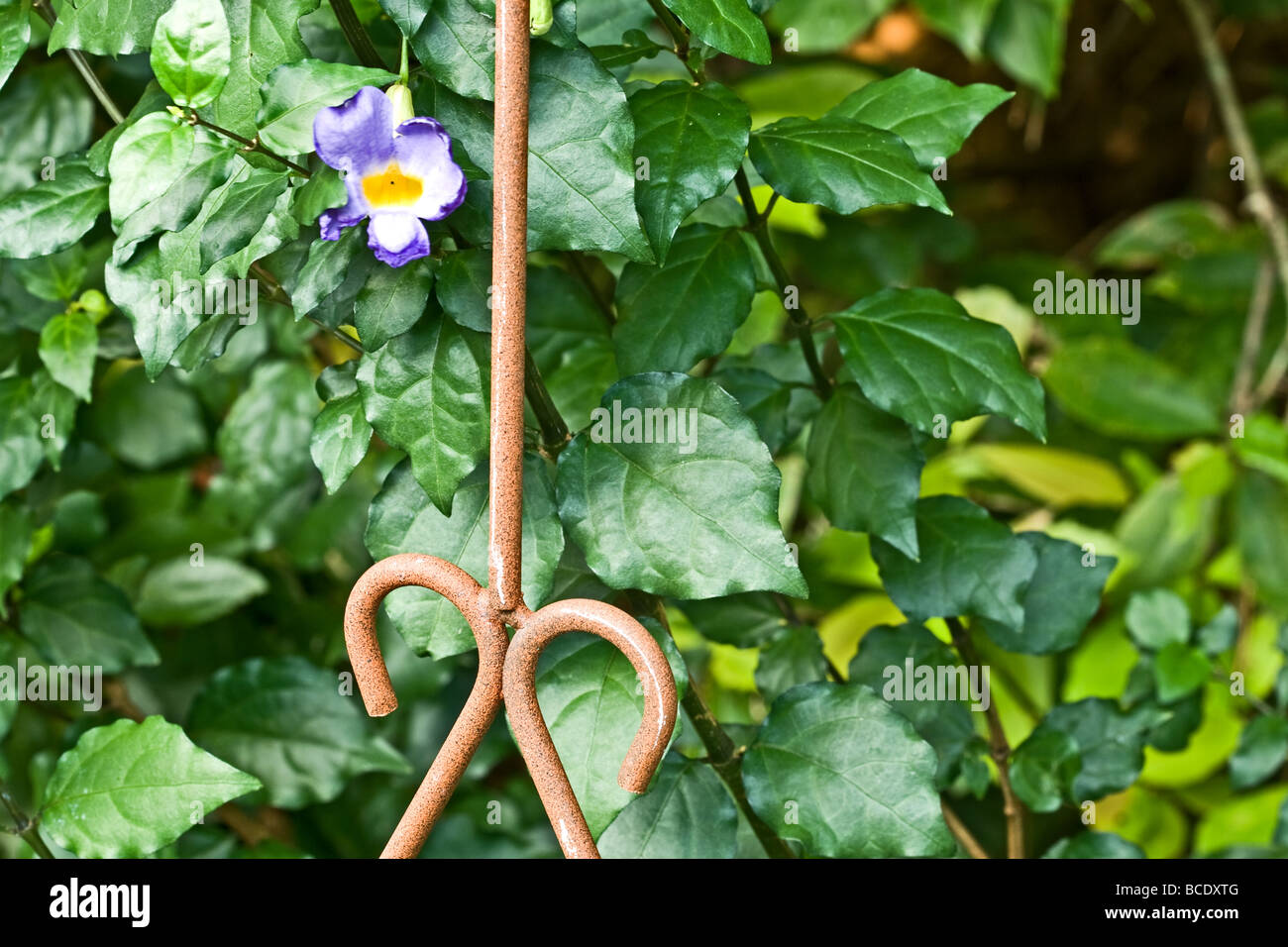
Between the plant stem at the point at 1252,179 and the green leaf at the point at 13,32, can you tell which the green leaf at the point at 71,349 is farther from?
the plant stem at the point at 1252,179

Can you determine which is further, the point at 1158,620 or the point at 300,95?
the point at 1158,620

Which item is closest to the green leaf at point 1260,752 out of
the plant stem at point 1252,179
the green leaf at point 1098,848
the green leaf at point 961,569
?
the green leaf at point 1098,848

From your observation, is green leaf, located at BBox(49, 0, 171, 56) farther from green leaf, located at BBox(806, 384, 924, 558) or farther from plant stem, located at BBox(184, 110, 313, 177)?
green leaf, located at BBox(806, 384, 924, 558)

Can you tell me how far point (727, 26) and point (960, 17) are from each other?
0.94m

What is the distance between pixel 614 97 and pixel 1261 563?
3.57 feet

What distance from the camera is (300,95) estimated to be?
45cm

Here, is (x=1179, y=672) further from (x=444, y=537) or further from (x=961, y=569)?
(x=444, y=537)

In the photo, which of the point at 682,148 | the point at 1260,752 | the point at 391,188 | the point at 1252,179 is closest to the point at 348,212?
the point at 391,188

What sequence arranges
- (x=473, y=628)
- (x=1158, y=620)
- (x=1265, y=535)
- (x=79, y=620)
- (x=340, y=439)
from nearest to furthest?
(x=473, y=628) < (x=340, y=439) < (x=79, y=620) < (x=1158, y=620) < (x=1265, y=535)

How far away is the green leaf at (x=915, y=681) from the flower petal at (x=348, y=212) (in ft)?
1.41

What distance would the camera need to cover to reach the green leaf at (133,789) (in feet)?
1.84

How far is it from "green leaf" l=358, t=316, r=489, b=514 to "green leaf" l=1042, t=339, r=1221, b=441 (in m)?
1.02
